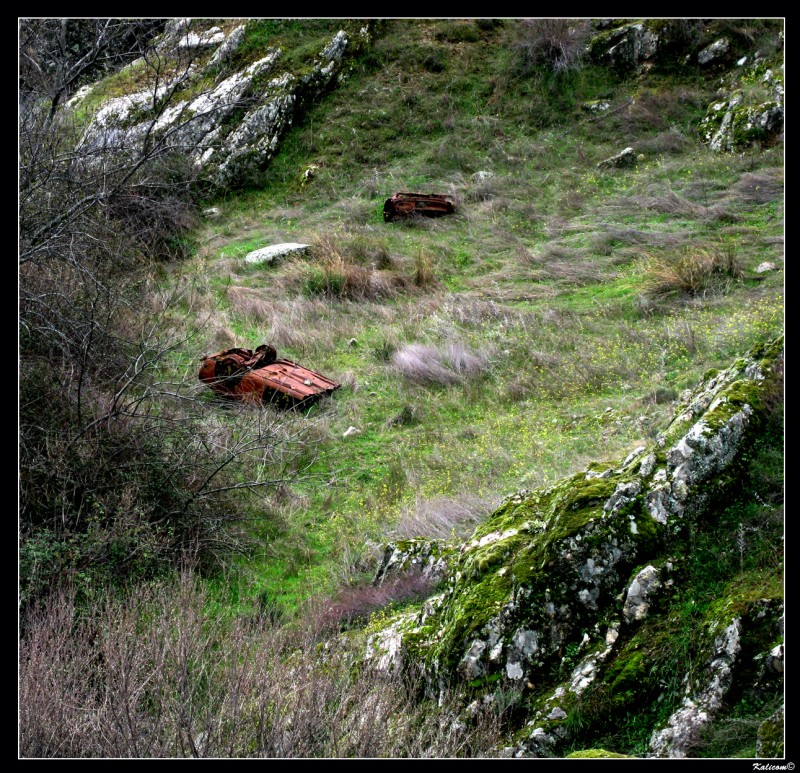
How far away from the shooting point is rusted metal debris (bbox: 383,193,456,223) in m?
16.2

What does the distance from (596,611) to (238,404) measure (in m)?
5.84

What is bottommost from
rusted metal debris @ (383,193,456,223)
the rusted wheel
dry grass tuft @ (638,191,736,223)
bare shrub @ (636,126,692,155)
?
dry grass tuft @ (638,191,736,223)

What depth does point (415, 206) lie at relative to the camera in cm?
1630

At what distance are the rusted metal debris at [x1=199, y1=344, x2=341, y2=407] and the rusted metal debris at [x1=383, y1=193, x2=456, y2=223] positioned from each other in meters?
8.18

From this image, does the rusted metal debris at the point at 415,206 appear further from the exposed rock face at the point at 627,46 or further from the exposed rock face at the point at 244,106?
the exposed rock face at the point at 627,46

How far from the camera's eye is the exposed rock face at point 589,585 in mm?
2771

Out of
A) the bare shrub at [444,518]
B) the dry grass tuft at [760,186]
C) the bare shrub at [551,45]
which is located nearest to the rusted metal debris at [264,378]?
the bare shrub at [444,518]

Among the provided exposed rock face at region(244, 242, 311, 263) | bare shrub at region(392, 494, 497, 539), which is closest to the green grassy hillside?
bare shrub at region(392, 494, 497, 539)

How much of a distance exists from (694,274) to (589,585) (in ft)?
27.5

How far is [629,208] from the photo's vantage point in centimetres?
1461

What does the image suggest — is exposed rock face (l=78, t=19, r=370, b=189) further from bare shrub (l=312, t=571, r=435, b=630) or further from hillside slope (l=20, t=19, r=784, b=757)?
bare shrub (l=312, t=571, r=435, b=630)

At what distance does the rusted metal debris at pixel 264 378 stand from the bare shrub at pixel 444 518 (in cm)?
279

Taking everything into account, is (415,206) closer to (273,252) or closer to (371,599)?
(273,252)

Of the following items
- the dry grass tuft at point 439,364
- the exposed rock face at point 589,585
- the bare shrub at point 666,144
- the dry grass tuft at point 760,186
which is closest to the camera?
the exposed rock face at point 589,585
